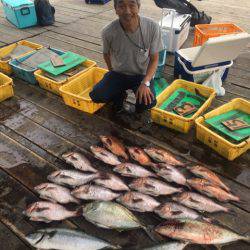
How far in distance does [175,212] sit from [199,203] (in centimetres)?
28

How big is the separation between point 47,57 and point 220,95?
2.94 metres

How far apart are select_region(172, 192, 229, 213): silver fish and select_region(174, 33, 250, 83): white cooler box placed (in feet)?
6.85

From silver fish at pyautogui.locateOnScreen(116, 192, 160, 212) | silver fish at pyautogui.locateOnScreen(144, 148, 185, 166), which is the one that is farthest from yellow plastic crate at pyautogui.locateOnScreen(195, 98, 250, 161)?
silver fish at pyautogui.locateOnScreen(116, 192, 160, 212)

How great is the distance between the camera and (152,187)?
10.2ft

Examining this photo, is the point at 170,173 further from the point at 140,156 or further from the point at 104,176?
the point at 104,176

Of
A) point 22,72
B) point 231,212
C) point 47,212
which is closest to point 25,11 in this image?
point 22,72

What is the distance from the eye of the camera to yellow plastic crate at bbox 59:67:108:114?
433cm

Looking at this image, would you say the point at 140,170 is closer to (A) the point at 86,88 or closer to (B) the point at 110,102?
(B) the point at 110,102

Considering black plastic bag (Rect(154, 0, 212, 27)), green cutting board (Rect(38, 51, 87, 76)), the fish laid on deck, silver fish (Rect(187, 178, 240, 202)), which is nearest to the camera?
silver fish (Rect(187, 178, 240, 202))

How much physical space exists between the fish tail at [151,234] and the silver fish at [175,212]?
17 cm

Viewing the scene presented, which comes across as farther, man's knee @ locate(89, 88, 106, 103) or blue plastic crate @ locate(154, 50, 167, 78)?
blue plastic crate @ locate(154, 50, 167, 78)

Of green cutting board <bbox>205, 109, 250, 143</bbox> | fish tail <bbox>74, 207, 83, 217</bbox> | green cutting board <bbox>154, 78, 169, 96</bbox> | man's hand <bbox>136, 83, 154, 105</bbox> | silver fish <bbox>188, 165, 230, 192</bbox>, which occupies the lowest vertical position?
fish tail <bbox>74, 207, 83, 217</bbox>

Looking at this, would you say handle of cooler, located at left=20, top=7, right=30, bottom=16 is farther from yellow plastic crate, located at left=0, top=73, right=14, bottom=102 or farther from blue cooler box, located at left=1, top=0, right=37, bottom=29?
yellow plastic crate, located at left=0, top=73, right=14, bottom=102

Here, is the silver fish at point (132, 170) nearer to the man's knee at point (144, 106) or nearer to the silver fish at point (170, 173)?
the silver fish at point (170, 173)
